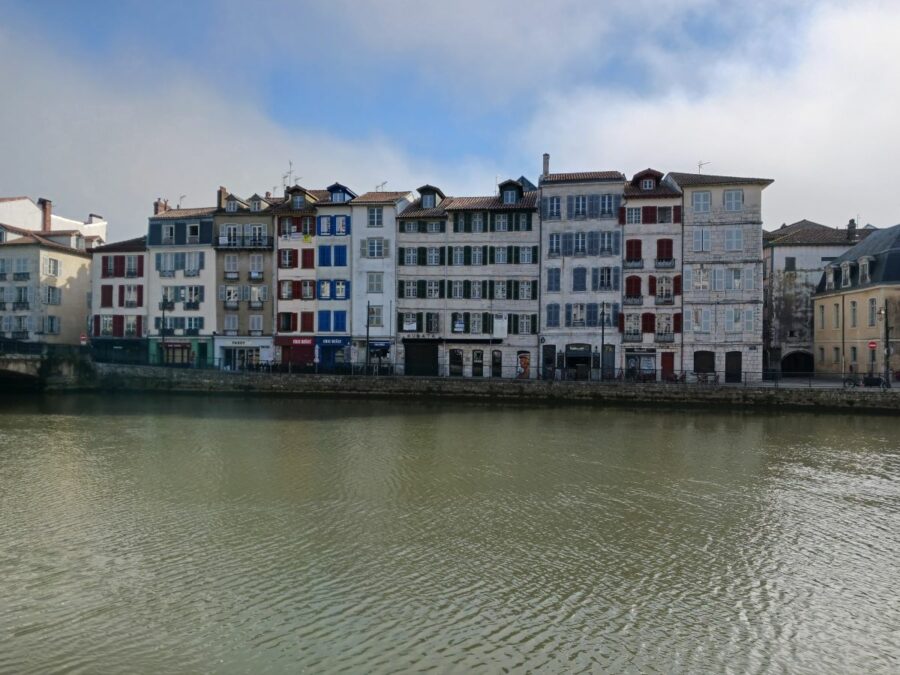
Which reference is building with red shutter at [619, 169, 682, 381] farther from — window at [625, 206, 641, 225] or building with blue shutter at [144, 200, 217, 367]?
building with blue shutter at [144, 200, 217, 367]

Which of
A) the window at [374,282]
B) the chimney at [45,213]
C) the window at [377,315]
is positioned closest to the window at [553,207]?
the window at [374,282]

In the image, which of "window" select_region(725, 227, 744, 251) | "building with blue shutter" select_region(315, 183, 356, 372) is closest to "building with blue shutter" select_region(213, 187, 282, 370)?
"building with blue shutter" select_region(315, 183, 356, 372)

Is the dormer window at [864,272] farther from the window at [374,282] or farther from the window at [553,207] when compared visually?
the window at [374,282]

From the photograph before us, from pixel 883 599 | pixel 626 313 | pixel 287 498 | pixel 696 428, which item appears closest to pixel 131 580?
pixel 287 498

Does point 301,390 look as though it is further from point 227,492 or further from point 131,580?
point 131,580

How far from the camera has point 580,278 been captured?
46875 mm

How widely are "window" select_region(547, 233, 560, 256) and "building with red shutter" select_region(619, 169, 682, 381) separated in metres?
4.71

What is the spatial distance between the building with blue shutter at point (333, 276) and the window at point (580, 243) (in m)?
17.5

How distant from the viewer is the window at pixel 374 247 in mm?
49500

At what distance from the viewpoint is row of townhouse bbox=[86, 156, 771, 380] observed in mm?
45031

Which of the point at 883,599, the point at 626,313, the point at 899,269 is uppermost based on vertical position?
the point at 899,269

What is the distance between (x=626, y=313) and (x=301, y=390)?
2363 cm

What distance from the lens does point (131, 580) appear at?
10969 millimetres

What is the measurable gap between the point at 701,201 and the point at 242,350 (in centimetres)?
3673
